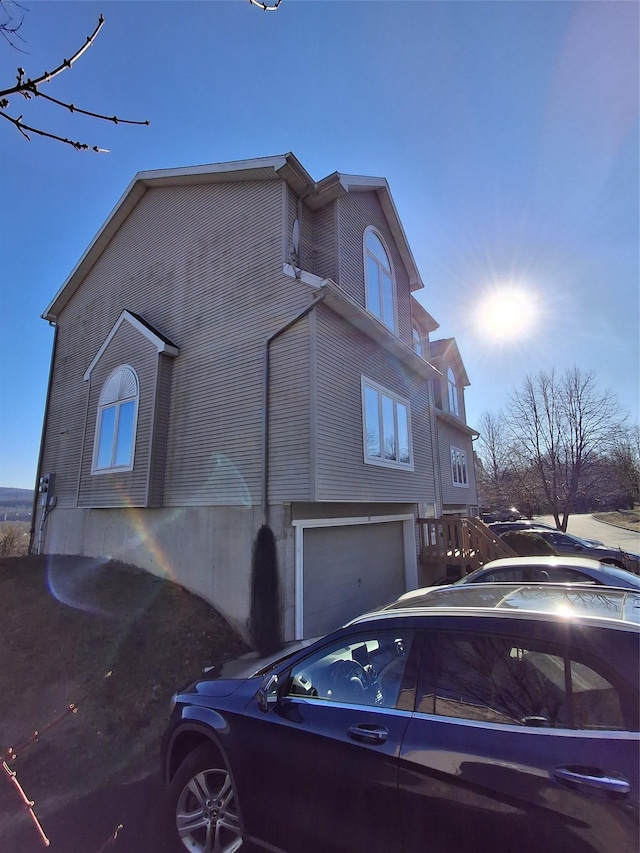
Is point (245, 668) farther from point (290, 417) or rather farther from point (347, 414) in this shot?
point (347, 414)

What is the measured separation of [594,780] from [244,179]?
36.6 ft

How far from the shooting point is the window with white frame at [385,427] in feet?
31.0

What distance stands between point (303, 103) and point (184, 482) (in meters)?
7.21

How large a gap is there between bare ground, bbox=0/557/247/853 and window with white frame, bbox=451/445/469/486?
14064 millimetres

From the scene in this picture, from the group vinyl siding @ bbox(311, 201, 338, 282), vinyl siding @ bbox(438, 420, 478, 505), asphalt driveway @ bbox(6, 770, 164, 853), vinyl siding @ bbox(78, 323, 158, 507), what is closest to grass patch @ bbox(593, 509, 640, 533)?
vinyl siding @ bbox(438, 420, 478, 505)

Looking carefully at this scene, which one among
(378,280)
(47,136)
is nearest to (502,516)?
(378,280)

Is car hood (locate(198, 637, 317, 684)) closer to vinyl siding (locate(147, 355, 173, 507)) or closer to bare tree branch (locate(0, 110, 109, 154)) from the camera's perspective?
bare tree branch (locate(0, 110, 109, 154))

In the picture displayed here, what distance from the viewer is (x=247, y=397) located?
339 inches

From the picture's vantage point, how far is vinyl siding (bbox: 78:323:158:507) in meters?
9.80

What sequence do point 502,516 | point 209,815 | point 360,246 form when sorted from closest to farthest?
point 209,815 < point 360,246 < point 502,516

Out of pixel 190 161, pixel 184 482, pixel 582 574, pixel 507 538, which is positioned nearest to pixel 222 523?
pixel 184 482

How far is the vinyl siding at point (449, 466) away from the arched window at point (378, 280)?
7.87 metres

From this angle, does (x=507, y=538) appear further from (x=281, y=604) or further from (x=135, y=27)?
(x=135, y=27)

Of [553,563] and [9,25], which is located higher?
[9,25]
